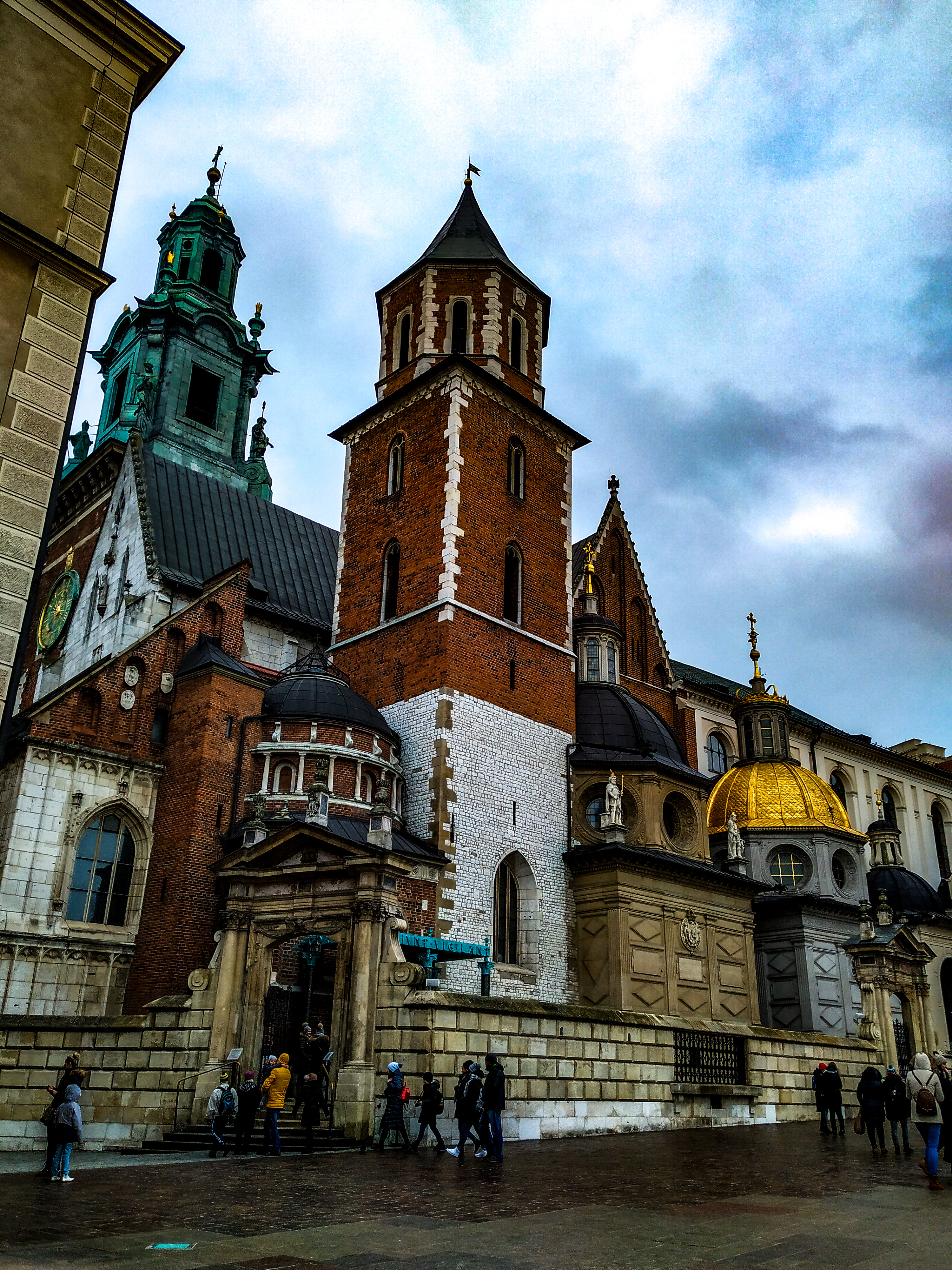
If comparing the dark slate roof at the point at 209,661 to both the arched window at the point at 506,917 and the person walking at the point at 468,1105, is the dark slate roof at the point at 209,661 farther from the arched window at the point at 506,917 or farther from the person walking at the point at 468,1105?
the person walking at the point at 468,1105

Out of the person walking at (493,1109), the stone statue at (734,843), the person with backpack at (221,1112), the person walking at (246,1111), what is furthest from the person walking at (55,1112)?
the stone statue at (734,843)

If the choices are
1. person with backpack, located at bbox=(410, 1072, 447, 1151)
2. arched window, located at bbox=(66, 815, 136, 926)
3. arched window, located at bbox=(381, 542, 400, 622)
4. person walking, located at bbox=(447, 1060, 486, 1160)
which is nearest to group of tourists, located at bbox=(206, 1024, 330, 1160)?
person with backpack, located at bbox=(410, 1072, 447, 1151)

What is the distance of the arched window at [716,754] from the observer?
42750mm

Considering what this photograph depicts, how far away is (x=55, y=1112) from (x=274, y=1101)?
13.3ft

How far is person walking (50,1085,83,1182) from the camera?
35.3 feet

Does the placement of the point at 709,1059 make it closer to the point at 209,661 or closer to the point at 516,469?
the point at 209,661

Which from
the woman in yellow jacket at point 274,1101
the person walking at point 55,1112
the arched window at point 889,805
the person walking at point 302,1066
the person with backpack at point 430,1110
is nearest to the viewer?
the person walking at point 55,1112

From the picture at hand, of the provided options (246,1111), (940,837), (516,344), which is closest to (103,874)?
(246,1111)

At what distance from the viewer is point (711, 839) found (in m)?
35.8

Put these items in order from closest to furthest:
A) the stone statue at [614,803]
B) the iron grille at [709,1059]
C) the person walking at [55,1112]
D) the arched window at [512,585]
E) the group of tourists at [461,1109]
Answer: the person walking at [55,1112] < the group of tourists at [461,1109] < the iron grille at [709,1059] < the stone statue at [614,803] < the arched window at [512,585]

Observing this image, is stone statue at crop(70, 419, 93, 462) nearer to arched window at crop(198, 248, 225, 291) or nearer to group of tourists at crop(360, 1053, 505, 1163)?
arched window at crop(198, 248, 225, 291)

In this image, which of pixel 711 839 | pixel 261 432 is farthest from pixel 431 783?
pixel 261 432

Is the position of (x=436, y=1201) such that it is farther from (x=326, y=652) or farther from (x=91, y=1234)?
(x=326, y=652)

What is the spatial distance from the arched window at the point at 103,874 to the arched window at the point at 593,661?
1353cm
